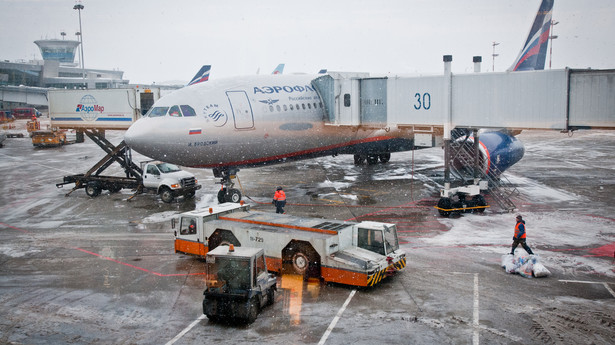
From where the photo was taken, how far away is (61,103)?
3300 centimetres

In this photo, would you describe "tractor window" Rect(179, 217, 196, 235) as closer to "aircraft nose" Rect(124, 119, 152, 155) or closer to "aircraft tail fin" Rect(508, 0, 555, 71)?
"aircraft nose" Rect(124, 119, 152, 155)

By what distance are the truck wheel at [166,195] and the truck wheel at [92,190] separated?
4.88 meters

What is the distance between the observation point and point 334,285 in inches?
592

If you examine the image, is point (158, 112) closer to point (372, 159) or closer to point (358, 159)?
point (358, 159)

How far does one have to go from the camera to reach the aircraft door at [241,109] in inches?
961

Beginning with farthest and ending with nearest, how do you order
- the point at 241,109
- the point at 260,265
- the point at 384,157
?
→ the point at 384,157 → the point at 241,109 → the point at 260,265

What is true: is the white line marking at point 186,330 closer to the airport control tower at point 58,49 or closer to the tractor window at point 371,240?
the tractor window at point 371,240

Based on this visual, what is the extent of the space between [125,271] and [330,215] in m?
9.86

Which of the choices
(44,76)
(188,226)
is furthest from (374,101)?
(44,76)

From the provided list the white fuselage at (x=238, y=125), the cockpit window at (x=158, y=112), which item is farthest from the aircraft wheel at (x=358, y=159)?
the cockpit window at (x=158, y=112)

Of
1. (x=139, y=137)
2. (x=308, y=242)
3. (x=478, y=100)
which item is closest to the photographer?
(x=308, y=242)

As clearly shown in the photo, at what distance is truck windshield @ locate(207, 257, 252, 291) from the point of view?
13.0 metres

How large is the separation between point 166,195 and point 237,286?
15.3m

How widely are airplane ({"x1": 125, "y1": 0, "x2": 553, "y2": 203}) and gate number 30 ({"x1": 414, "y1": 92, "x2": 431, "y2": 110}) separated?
201 inches
